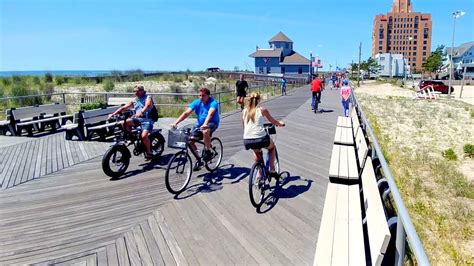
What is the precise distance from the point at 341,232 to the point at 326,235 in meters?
0.18

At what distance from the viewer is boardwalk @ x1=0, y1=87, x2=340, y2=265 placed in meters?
3.82

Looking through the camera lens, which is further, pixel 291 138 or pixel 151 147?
pixel 291 138

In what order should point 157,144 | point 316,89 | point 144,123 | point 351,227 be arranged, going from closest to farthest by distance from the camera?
point 351,227 < point 144,123 < point 157,144 < point 316,89

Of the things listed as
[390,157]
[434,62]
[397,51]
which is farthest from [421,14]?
[390,157]

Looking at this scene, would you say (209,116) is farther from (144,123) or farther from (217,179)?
(144,123)

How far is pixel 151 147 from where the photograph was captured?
7395 mm

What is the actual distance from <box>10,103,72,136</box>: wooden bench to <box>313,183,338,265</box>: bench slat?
9.46 metres

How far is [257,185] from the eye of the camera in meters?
4.98

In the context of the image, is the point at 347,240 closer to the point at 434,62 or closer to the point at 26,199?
the point at 26,199

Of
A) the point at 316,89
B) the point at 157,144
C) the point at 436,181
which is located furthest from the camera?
the point at 316,89

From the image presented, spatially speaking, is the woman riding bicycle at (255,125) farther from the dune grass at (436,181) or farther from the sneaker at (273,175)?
the dune grass at (436,181)

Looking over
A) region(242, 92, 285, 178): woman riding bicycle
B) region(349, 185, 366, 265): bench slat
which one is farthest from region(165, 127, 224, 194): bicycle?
region(349, 185, 366, 265): bench slat

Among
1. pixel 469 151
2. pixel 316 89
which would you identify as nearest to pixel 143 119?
pixel 316 89

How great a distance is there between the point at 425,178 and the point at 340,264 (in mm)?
7664
